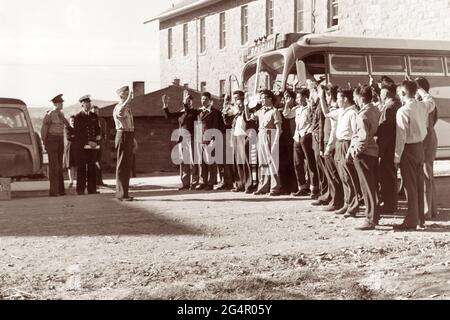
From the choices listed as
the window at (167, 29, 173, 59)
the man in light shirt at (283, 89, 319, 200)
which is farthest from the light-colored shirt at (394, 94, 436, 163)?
the window at (167, 29, 173, 59)

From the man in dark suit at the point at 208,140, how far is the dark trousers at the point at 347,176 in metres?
5.10

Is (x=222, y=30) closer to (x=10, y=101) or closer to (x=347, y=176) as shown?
(x=10, y=101)

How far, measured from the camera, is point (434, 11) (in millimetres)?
24797

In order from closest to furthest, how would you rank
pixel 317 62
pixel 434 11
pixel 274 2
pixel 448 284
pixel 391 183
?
1. pixel 448 284
2. pixel 391 183
3. pixel 317 62
4. pixel 434 11
5. pixel 274 2

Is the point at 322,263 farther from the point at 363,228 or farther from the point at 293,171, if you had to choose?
the point at 293,171

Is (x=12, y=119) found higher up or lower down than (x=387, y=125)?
higher up

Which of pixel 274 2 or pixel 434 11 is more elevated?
pixel 274 2

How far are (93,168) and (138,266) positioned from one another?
9.12 meters

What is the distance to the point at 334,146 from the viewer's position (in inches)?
467

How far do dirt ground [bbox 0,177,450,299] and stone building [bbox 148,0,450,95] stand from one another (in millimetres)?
8663

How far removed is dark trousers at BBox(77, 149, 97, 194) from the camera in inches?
645

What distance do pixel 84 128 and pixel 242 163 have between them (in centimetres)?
339

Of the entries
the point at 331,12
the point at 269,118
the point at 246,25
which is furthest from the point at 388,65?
the point at 246,25

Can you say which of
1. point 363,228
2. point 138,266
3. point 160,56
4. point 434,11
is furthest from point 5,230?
point 160,56
